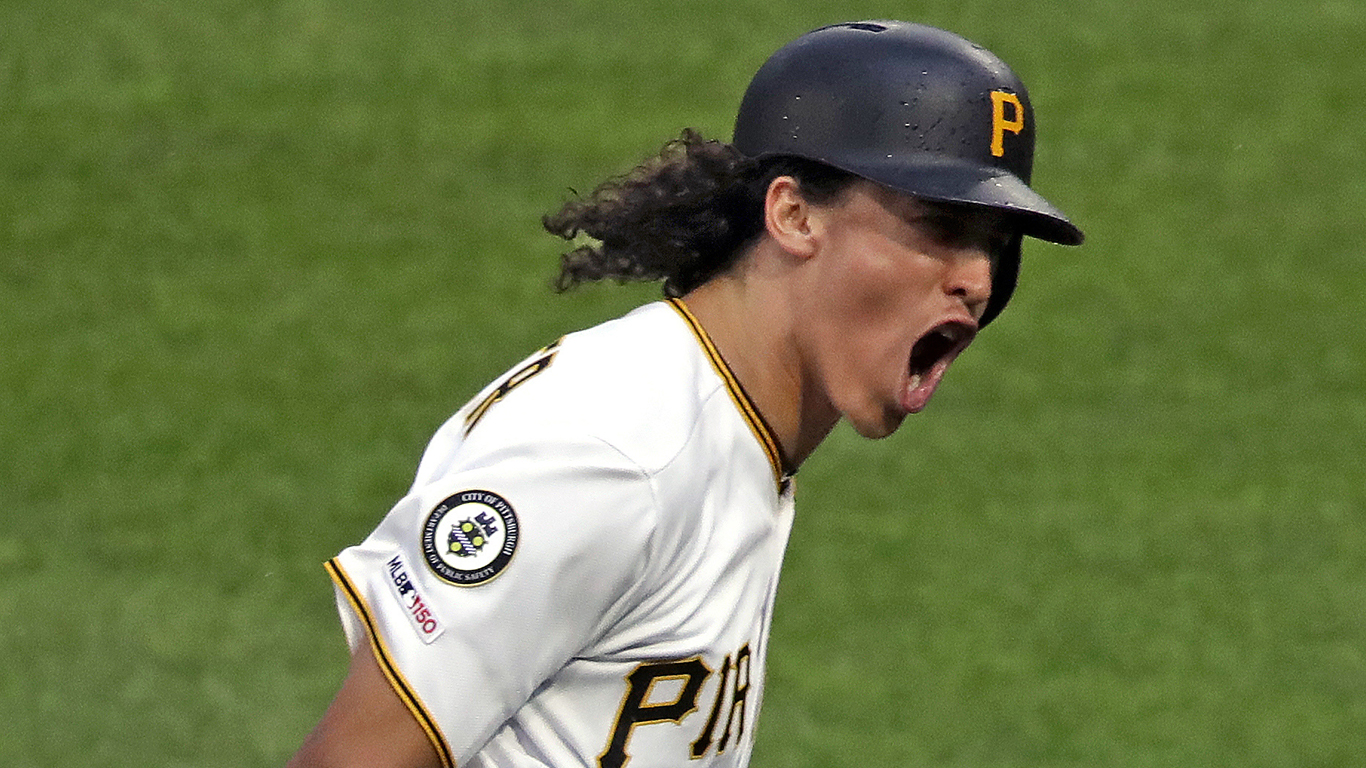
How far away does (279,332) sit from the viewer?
12.4 m

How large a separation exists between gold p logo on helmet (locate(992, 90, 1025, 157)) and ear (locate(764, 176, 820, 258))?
33 centimetres

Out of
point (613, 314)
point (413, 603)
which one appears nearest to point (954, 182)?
point (413, 603)

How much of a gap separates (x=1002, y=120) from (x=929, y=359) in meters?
0.42

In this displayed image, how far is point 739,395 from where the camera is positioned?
3.69m

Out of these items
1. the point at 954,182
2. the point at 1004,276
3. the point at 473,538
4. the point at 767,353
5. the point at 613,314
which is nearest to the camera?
the point at 473,538

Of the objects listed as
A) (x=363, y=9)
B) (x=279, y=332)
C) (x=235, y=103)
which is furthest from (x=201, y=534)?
(x=363, y=9)

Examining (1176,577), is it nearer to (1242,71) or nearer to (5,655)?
(5,655)

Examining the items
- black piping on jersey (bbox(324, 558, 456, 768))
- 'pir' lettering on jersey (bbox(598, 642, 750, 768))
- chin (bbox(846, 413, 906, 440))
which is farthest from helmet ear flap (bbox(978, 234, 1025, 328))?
black piping on jersey (bbox(324, 558, 456, 768))

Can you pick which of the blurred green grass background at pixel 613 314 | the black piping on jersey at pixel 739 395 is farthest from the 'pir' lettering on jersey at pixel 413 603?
the blurred green grass background at pixel 613 314

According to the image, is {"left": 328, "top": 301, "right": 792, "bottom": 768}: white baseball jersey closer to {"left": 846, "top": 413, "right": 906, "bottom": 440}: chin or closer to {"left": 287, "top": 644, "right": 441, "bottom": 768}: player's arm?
{"left": 287, "top": 644, "right": 441, "bottom": 768}: player's arm

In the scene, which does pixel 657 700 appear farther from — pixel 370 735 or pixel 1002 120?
pixel 1002 120

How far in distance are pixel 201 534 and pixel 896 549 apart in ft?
10.2

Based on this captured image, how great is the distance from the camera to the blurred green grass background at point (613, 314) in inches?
349

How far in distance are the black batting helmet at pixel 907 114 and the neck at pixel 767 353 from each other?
0.25 meters
